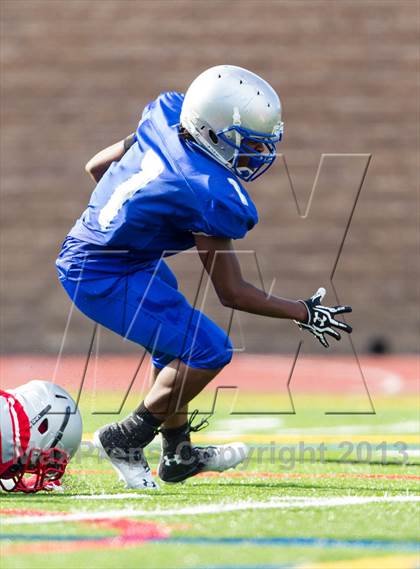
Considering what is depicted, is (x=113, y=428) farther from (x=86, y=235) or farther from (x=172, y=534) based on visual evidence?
(x=172, y=534)

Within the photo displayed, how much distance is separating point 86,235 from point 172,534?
5.28 feet

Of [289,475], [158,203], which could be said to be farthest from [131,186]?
[289,475]

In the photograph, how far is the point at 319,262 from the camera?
484 inches

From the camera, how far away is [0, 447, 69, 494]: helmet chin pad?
4.23 metres

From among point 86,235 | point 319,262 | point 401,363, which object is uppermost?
point 86,235

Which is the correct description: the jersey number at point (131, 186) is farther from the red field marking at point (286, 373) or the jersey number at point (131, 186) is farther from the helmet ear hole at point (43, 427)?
the red field marking at point (286, 373)

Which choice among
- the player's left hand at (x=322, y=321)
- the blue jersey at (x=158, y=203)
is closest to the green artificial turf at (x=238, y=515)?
the player's left hand at (x=322, y=321)

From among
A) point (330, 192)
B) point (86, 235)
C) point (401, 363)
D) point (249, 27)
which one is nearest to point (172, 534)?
point (86, 235)

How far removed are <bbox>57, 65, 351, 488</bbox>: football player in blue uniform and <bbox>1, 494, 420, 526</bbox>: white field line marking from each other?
0.59 m

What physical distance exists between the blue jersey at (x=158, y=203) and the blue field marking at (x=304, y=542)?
129 centimetres

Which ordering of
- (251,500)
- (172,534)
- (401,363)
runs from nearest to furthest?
Answer: (172,534) → (251,500) → (401,363)

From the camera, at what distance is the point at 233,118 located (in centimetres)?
430

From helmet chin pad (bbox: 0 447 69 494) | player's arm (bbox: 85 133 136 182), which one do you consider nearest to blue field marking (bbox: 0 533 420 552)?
helmet chin pad (bbox: 0 447 69 494)

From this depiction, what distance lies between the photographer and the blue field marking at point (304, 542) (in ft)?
10.1
